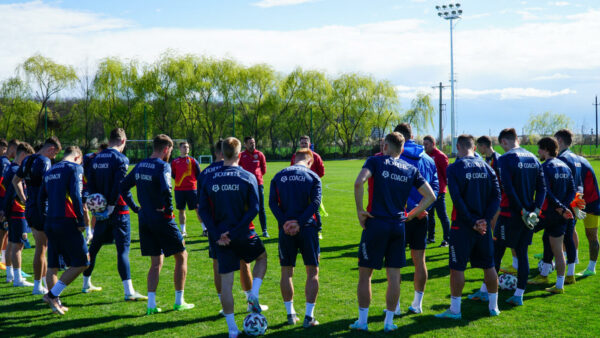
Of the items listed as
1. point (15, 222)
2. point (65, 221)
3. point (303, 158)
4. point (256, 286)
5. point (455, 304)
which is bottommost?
point (455, 304)

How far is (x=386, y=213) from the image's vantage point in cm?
508

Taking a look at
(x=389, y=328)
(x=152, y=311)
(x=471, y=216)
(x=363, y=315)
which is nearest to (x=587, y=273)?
(x=471, y=216)

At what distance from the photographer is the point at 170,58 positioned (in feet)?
181

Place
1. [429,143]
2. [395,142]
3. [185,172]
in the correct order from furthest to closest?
[185,172] → [429,143] → [395,142]

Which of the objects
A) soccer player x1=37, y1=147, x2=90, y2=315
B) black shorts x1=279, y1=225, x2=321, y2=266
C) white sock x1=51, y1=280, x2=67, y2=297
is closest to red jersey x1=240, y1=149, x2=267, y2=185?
soccer player x1=37, y1=147, x2=90, y2=315

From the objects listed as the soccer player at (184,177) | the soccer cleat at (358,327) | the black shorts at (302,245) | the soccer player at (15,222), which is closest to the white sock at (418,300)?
the soccer cleat at (358,327)

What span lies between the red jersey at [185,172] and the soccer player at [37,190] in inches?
158

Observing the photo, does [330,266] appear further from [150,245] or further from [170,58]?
[170,58]

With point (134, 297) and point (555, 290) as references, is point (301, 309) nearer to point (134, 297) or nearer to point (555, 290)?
point (134, 297)

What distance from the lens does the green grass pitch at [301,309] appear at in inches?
213

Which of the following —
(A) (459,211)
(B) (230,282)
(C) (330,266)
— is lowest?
(C) (330,266)

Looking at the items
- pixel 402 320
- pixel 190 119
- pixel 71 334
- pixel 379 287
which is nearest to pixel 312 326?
pixel 402 320

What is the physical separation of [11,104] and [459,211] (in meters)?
56.3

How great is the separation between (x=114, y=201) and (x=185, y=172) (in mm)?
4544
